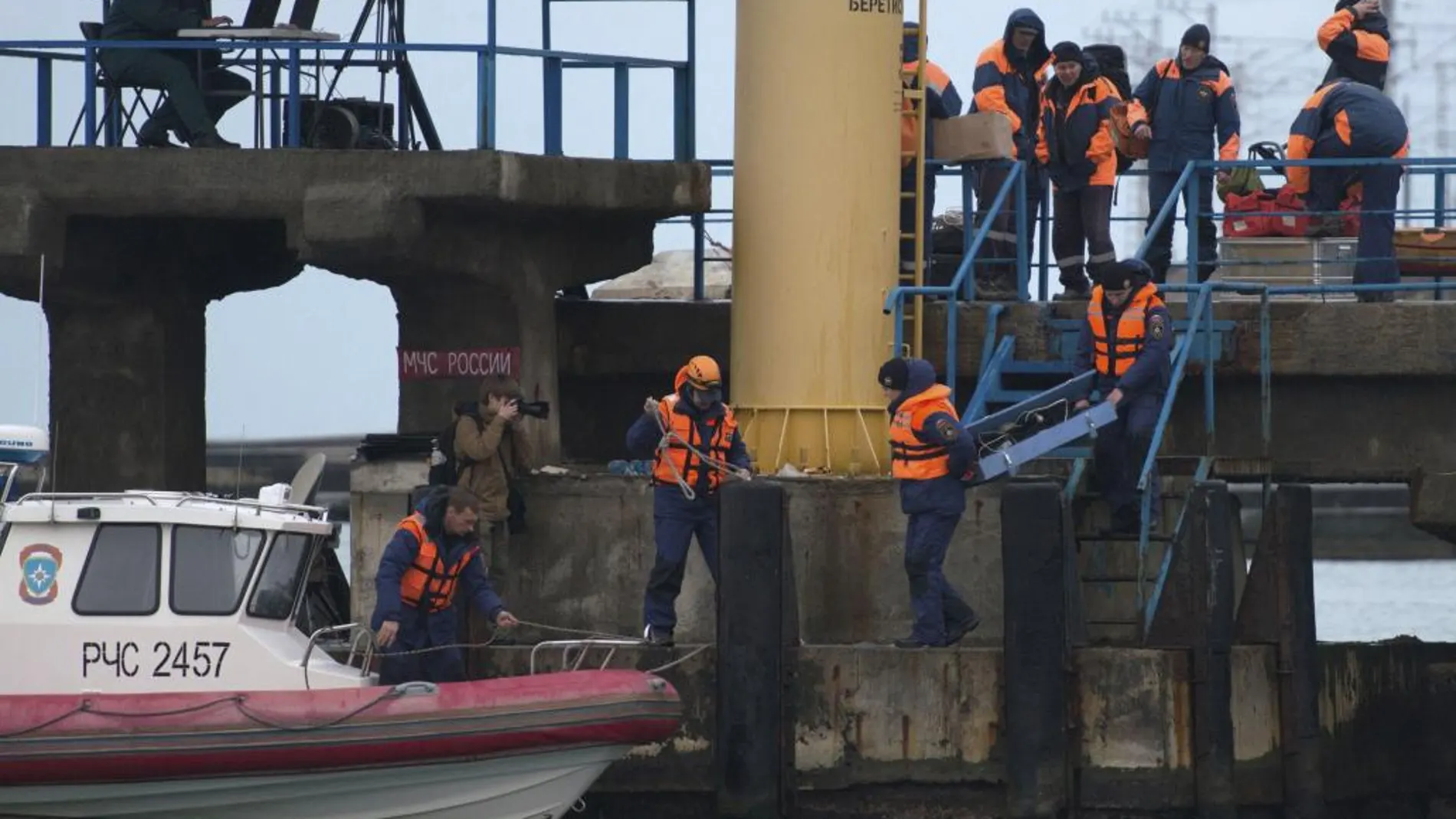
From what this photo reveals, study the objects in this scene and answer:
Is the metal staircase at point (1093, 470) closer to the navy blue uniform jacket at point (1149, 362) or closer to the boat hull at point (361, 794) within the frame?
the navy blue uniform jacket at point (1149, 362)

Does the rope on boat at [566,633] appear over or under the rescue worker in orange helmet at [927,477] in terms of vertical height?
under

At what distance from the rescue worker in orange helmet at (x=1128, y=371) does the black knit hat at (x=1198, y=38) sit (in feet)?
9.59

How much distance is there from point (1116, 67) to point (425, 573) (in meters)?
7.34

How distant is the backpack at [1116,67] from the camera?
18938 mm

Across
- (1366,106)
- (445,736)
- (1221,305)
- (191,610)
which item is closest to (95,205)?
(191,610)

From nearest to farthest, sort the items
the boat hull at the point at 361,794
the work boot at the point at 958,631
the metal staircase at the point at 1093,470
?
1. the boat hull at the point at 361,794
2. the work boot at the point at 958,631
3. the metal staircase at the point at 1093,470

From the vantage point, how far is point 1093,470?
16219mm

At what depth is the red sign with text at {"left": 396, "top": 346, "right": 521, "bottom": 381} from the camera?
16797 millimetres

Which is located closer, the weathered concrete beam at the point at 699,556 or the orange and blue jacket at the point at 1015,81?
the weathered concrete beam at the point at 699,556

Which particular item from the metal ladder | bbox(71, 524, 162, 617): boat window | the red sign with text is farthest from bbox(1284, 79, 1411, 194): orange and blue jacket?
bbox(71, 524, 162, 617): boat window

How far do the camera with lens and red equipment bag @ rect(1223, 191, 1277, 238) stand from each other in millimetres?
5370

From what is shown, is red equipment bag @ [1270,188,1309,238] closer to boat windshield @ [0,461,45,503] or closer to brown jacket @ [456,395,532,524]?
brown jacket @ [456,395,532,524]

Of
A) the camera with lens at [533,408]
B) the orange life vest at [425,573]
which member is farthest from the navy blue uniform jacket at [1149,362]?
the orange life vest at [425,573]

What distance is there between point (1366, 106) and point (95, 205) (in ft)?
27.0
